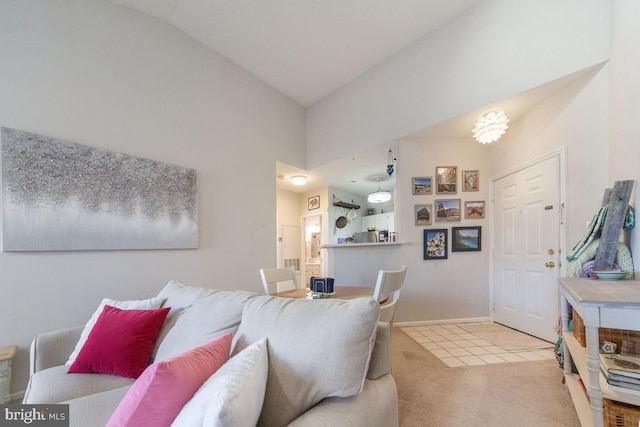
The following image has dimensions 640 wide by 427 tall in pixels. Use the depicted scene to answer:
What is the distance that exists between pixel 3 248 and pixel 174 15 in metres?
2.60

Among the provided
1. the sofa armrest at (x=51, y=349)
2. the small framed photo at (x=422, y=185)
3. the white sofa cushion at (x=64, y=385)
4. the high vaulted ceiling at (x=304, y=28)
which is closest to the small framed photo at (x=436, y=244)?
the small framed photo at (x=422, y=185)

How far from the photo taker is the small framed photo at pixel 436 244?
3.58 m

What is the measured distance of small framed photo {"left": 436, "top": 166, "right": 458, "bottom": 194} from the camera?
3.63 meters

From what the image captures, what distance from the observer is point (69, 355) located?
5.06 ft

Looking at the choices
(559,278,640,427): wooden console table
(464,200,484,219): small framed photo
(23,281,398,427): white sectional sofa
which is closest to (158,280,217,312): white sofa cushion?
(23,281,398,427): white sectional sofa

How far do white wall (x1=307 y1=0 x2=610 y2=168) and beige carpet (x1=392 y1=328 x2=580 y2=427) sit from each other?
253 centimetres

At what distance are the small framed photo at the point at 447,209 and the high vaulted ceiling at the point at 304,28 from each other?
2.13m

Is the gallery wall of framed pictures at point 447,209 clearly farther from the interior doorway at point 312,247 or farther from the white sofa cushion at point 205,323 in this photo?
the white sofa cushion at point 205,323

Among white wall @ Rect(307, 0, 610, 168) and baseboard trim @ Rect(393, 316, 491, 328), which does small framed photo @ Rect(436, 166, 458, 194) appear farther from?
baseboard trim @ Rect(393, 316, 491, 328)

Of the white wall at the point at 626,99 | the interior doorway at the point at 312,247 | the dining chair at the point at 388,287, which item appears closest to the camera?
the dining chair at the point at 388,287

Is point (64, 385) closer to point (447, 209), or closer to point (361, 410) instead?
point (361, 410)

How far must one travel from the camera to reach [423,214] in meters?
3.63

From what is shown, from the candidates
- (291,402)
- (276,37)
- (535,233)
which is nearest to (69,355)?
(291,402)

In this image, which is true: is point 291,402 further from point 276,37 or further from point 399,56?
point 399,56
